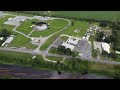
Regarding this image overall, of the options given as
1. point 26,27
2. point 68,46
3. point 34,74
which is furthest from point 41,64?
point 26,27

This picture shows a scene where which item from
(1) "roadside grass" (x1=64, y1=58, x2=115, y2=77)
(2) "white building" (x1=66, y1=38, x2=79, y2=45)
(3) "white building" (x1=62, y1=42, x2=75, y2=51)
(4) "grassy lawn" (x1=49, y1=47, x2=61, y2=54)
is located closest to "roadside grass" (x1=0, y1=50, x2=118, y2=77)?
(1) "roadside grass" (x1=64, y1=58, x2=115, y2=77)

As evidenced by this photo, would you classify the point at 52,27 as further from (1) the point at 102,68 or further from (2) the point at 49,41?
(1) the point at 102,68

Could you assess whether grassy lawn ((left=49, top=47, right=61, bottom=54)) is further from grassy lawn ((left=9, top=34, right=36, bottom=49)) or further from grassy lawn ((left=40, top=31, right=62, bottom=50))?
grassy lawn ((left=9, top=34, right=36, bottom=49))

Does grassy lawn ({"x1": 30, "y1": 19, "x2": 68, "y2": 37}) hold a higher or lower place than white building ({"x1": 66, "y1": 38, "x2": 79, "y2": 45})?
higher

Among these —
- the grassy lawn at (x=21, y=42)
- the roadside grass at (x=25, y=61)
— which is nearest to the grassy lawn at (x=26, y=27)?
the grassy lawn at (x=21, y=42)

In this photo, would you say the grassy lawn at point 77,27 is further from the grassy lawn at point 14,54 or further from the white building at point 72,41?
the grassy lawn at point 14,54

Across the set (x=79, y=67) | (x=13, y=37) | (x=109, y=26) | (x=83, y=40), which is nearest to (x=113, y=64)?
(x=79, y=67)

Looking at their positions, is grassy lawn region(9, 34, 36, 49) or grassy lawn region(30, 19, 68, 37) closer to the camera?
grassy lawn region(9, 34, 36, 49)
